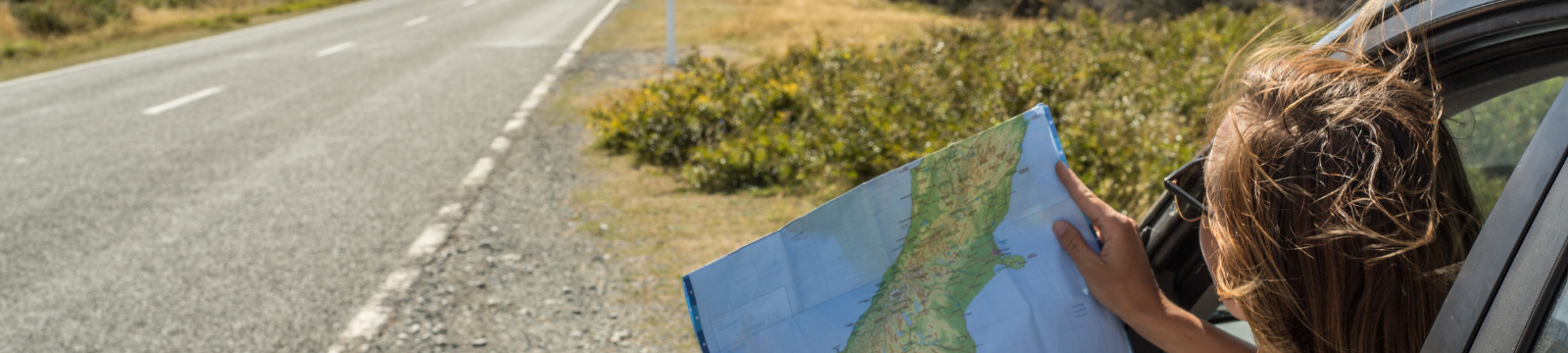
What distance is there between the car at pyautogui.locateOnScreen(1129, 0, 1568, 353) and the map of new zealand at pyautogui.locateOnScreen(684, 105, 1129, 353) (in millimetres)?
252

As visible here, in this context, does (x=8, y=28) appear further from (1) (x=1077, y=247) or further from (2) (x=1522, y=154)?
(2) (x=1522, y=154)

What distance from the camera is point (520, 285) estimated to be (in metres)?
3.87

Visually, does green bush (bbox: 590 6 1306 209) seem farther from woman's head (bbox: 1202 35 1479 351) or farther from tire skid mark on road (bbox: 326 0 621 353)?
woman's head (bbox: 1202 35 1479 351)

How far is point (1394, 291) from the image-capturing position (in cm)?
97

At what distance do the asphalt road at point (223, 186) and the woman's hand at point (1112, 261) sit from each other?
9.84 feet

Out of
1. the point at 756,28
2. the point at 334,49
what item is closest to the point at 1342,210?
the point at 334,49

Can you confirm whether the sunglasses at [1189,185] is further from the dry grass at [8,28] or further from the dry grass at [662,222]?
the dry grass at [8,28]

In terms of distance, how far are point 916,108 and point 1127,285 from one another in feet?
14.8

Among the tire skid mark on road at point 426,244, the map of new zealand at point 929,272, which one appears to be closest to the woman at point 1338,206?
the map of new zealand at point 929,272

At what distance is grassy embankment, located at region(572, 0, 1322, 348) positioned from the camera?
4.50m

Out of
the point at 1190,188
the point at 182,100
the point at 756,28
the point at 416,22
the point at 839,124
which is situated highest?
the point at 1190,188

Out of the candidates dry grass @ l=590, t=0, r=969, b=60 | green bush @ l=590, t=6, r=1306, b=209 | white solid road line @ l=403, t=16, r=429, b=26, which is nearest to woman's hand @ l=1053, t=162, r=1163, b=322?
green bush @ l=590, t=6, r=1306, b=209

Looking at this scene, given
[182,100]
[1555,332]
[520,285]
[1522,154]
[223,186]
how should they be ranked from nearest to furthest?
[1555,332]
[1522,154]
[520,285]
[223,186]
[182,100]

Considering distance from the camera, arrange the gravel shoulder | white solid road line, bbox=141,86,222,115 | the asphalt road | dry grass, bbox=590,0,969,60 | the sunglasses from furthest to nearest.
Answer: dry grass, bbox=590,0,969,60
white solid road line, bbox=141,86,222,115
the asphalt road
the gravel shoulder
the sunglasses
